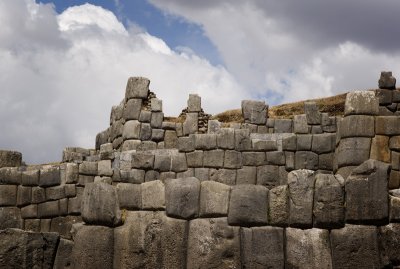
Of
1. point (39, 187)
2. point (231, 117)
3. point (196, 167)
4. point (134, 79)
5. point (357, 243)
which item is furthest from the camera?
point (231, 117)

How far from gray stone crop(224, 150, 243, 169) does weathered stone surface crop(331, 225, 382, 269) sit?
1147 cm

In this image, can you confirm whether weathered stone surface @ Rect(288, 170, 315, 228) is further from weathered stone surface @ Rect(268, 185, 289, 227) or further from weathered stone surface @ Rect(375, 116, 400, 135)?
weathered stone surface @ Rect(375, 116, 400, 135)

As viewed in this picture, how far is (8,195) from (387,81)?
35.9 ft

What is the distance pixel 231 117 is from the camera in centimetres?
2916

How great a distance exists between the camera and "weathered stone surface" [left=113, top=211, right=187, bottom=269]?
609 centimetres

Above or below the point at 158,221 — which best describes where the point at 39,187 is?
above

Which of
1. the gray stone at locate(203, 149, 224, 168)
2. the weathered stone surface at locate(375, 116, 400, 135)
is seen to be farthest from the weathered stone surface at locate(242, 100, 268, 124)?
the weathered stone surface at locate(375, 116, 400, 135)

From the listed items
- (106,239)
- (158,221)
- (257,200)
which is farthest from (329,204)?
(106,239)

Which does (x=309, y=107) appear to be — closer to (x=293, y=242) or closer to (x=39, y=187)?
(x=39, y=187)

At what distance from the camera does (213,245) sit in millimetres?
6070

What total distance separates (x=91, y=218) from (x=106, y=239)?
292 millimetres

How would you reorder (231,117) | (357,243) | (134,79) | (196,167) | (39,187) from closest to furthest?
1. (357,243)
2. (39,187)
3. (196,167)
4. (134,79)
5. (231,117)

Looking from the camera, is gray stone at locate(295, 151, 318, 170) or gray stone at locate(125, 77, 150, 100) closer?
gray stone at locate(295, 151, 318, 170)

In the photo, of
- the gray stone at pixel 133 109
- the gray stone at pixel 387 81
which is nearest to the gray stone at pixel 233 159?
the gray stone at pixel 133 109
